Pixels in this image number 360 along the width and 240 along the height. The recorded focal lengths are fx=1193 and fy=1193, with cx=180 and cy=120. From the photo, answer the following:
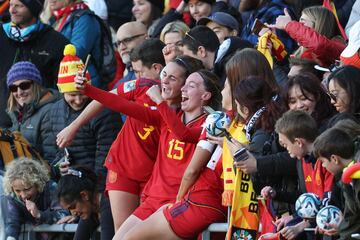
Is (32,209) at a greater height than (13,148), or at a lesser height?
lesser

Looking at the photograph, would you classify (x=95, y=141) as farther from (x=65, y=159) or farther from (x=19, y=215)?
(x=19, y=215)

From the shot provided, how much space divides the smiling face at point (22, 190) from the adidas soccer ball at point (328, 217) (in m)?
3.90

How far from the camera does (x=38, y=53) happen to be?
12.7m

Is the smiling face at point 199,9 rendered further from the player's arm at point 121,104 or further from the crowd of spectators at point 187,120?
the player's arm at point 121,104

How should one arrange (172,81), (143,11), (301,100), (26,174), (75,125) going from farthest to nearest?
(143,11), (26,174), (75,125), (172,81), (301,100)

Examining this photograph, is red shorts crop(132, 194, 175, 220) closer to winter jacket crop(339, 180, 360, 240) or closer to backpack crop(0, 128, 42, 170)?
winter jacket crop(339, 180, 360, 240)

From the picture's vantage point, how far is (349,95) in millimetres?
8211

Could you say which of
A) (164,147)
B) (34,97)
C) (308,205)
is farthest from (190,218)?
(34,97)

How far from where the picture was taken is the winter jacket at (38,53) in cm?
1268

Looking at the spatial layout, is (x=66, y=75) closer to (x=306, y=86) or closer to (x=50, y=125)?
(x=50, y=125)

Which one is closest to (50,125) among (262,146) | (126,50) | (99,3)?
(126,50)

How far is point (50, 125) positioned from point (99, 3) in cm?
270

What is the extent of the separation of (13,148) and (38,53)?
5.75 feet

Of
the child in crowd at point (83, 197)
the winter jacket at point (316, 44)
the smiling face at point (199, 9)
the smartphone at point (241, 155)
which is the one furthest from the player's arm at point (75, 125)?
the smiling face at point (199, 9)
